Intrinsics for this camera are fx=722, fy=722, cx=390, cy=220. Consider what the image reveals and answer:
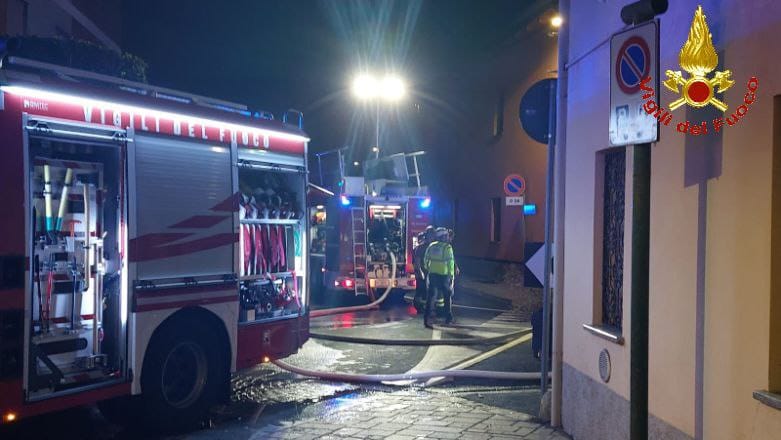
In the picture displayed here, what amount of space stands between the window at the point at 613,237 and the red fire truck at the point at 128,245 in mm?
3607

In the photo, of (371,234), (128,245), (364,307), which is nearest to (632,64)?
(128,245)

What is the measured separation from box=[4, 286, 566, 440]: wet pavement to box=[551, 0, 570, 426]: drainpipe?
38 cm

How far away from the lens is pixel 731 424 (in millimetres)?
3865

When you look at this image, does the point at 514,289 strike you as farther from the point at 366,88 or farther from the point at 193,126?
the point at 193,126

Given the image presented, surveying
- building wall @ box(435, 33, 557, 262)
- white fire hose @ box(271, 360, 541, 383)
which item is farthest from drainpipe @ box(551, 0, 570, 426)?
building wall @ box(435, 33, 557, 262)

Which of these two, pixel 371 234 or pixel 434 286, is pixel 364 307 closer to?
pixel 371 234

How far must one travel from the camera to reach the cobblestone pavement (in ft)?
20.7

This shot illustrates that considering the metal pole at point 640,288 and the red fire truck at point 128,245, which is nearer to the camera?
the metal pole at point 640,288

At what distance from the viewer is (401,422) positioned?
6.72 metres

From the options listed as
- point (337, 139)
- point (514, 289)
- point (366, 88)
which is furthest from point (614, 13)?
point (337, 139)

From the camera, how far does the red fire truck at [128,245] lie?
5359 mm

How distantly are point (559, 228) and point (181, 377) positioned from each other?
12.6 feet

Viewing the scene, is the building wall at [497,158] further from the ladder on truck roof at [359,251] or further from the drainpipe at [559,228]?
the drainpipe at [559,228]

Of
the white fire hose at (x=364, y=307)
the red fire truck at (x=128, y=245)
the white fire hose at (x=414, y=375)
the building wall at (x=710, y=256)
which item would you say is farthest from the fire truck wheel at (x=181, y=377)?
the white fire hose at (x=364, y=307)
